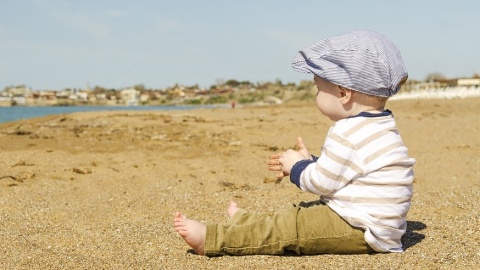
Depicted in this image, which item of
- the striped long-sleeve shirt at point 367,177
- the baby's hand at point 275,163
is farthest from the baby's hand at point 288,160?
the striped long-sleeve shirt at point 367,177

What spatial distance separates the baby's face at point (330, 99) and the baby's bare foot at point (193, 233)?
0.75 m

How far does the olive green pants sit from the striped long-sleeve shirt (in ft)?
0.18

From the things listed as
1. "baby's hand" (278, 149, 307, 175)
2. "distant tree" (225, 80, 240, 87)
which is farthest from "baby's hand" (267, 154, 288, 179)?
"distant tree" (225, 80, 240, 87)

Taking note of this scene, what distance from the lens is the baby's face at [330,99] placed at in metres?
2.33

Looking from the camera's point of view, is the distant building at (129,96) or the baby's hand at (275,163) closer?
the baby's hand at (275,163)

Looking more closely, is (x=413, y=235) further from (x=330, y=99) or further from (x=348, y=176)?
(x=330, y=99)

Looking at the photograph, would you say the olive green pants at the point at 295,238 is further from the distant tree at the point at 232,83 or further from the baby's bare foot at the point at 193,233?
the distant tree at the point at 232,83

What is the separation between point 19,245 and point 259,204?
4.57 ft

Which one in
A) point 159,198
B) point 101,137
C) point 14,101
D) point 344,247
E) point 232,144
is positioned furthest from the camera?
point 14,101

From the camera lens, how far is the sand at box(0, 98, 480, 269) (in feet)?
7.30

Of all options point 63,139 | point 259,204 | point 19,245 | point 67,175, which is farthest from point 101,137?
point 19,245

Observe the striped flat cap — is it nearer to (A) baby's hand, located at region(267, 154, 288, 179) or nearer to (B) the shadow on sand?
(A) baby's hand, located at region(267, 154, 288, 179)

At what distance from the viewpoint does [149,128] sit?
27.6 ft

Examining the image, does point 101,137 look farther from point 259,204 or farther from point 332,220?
point 332,220
